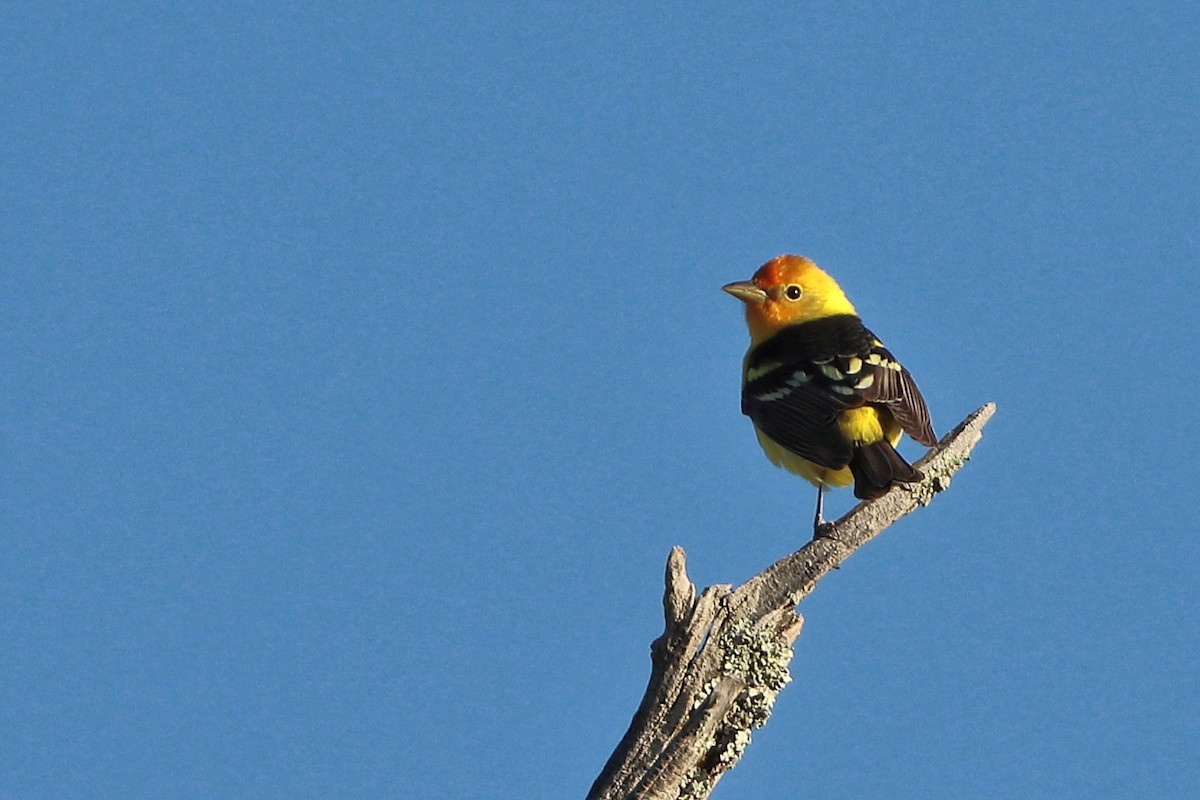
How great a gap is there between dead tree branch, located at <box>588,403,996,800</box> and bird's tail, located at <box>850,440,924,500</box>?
1.20m

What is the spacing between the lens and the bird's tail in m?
7.30

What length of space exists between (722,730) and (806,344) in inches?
138

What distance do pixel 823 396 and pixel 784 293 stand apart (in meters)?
1.59

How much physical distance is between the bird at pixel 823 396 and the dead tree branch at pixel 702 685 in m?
→ 1.14

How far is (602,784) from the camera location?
5.82 metres

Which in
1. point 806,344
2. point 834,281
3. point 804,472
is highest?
point 834,281

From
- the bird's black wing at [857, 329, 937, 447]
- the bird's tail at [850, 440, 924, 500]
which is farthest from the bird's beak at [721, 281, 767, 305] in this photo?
the bird's tail at [850, 440, 924, 500]

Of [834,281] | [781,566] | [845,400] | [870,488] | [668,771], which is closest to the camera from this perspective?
[668,771]

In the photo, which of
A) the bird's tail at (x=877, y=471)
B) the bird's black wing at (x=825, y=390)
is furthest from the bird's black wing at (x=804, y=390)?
the bird's tail at (x=877, y=471)

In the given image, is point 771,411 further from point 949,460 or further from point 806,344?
point 949,460

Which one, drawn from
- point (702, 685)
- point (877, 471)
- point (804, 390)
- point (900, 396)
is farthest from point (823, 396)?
point (702, 685)

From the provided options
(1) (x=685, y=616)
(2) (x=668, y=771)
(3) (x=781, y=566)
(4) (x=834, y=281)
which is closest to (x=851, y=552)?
(3) (x=781, y=566)

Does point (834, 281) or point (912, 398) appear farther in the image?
point (834, 281)

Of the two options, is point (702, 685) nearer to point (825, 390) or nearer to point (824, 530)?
point (824, 530)
